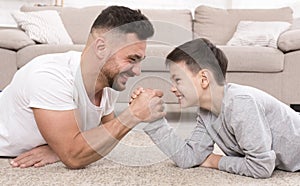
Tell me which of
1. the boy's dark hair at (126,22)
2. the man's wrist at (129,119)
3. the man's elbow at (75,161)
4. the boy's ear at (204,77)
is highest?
the boy's dark hair at (126,22)

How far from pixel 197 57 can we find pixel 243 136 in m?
0.27

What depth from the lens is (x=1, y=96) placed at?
5.30ft

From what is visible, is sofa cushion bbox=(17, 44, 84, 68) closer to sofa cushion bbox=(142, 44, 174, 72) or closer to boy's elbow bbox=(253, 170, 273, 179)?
sofa cushion bbox=(142, 44, 174, 72)

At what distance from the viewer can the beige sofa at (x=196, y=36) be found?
1.36m

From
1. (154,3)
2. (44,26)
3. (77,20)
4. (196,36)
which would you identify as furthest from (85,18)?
(196,36)

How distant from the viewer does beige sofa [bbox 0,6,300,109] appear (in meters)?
1.36

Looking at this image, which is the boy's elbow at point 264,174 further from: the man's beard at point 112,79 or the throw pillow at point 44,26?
the throw pillow at point 44,26

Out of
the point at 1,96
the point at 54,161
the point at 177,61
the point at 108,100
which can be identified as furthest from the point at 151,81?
the point at 1,96

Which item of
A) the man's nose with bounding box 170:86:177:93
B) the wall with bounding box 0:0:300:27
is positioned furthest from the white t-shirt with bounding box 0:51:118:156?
the wall with bounding box 0:0:300:27

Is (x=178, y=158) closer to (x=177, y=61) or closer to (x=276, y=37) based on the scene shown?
(x=177, y=61)

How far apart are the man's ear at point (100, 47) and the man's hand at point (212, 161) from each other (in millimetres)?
487

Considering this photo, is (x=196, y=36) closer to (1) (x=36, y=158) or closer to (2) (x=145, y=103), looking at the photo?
(2) (x=145, y=103)

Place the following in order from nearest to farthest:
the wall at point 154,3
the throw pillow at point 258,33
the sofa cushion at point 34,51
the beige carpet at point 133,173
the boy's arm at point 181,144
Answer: the beige carpet at point 133,173
the boy's arm at point 181,144
the sofa cushion at point 34,51
the throw pillow at point 258,33
the wall at point 154,3

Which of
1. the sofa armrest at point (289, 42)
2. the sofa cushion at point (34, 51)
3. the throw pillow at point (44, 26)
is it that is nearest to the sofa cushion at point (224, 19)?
the sofa armrest at point (289, 42)
